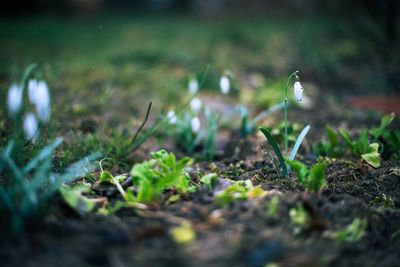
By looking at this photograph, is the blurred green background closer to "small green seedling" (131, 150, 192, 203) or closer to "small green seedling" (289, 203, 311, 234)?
"small green seedling" (131, 150, 192, 203)

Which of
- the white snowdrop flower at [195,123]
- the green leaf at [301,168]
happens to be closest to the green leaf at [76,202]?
the green leaf at [301,168]

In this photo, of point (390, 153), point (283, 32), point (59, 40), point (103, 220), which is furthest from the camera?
point (283, 32)

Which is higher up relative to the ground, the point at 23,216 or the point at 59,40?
the point at 59,40

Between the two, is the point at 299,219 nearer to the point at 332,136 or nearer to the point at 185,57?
the point at 332,136

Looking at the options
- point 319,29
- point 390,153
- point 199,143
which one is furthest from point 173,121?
point 319,29

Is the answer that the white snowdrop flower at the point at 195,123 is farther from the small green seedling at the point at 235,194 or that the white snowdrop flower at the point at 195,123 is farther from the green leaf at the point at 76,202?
the green leaf at the point at 76,202

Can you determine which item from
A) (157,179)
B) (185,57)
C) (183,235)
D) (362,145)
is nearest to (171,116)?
(157,179)

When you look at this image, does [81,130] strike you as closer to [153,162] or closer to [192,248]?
[153,162]
